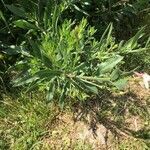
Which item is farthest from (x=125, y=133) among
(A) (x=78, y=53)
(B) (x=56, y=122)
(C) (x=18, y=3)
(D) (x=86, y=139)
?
(C) (x=18, y=3)

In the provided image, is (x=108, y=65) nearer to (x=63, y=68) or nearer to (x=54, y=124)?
(x=63, y=68)

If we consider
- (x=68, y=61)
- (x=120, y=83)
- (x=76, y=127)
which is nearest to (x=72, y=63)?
(x=68, y=61)

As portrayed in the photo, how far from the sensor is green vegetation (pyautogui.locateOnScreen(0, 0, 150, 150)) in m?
2.05

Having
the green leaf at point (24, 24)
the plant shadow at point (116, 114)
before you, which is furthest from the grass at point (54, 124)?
the green leaf at point (24, 24)

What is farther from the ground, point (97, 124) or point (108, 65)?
point (108, 65)

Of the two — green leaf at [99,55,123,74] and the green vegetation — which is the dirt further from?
green leaf at [99,55,123,74]

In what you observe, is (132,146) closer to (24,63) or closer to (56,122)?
(56,122)

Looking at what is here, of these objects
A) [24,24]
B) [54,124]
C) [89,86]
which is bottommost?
[54,124]

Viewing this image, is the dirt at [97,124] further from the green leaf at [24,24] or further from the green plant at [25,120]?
the green leaf at [24,24]

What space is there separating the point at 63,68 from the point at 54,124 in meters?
0.60

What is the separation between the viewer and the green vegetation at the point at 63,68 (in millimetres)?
2055

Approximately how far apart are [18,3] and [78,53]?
0.53 meters

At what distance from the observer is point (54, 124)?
98.7 inches

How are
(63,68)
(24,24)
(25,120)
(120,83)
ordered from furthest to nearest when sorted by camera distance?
(25,120), (24,24), (63,68), (120,83)
